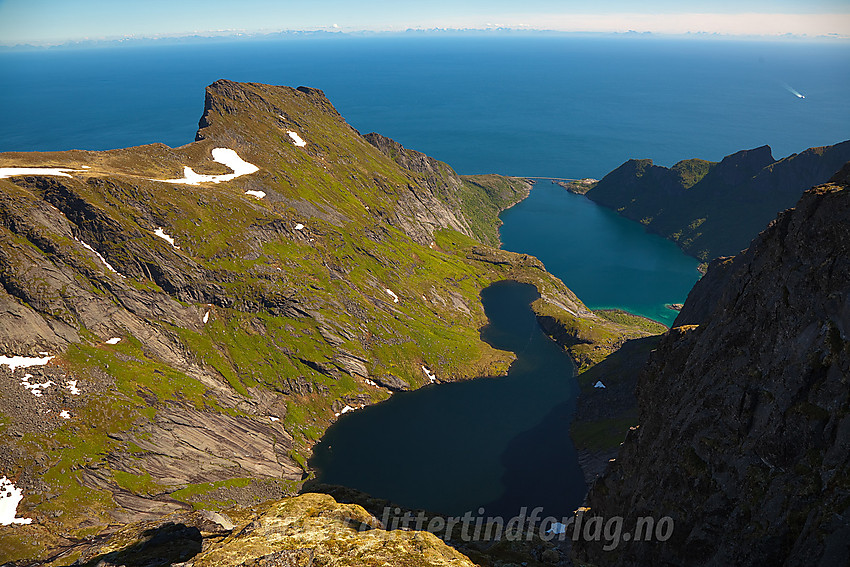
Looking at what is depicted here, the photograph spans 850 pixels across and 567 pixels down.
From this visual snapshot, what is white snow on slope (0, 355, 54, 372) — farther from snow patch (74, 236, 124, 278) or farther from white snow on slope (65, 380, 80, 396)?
snow patch (74, 236, 124, 278)

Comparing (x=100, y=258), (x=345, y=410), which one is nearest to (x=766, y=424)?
(x=345, y=410)

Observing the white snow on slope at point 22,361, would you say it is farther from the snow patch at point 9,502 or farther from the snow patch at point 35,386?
the snow patch at point 9,502

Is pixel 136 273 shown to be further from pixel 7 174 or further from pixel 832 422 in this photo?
pixel 832 422

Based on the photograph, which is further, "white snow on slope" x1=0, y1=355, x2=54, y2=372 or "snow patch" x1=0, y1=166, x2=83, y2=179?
"snow patch" x1=0, y1=166, x2=83, y2=179

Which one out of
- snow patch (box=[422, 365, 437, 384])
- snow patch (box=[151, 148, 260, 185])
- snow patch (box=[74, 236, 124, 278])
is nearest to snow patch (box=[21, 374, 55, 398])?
snow patch (box=[74, 236, 124, 278])

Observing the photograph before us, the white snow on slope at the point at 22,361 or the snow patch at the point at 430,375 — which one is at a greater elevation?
the white snow on slope at the point at 22,361

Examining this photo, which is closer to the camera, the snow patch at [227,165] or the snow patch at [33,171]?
the snow patch at [33,171]

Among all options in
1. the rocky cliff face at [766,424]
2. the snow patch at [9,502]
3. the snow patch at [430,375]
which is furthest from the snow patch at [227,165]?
the rocky cliff face at [766,424]
